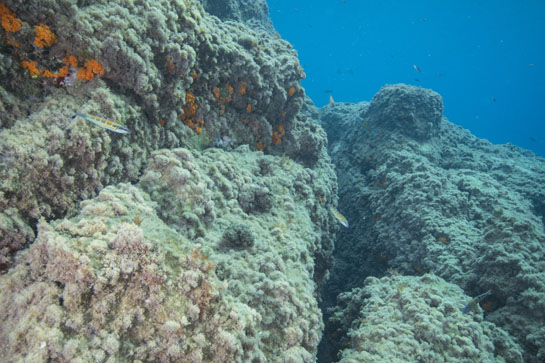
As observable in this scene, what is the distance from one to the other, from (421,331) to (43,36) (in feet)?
23.1

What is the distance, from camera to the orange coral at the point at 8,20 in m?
3.17

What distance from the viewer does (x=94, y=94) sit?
12.2 feet

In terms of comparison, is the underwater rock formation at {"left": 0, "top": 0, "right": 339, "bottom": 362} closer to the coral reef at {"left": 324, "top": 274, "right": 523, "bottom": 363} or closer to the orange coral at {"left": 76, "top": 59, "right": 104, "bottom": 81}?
the orange coral at {"left": 76, "top": 59, "right": 104, "bottom": 81}

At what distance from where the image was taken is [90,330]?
7.25 ft

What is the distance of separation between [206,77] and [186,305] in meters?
4.98

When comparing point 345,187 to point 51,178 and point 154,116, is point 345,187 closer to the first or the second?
point 154,116

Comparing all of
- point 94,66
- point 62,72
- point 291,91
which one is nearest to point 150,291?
point 62,72

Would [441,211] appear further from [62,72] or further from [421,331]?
[62,72]

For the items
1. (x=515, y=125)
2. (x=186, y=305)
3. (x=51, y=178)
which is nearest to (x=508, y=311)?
(x=186, y=305)

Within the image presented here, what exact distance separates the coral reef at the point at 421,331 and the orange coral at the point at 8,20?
20.7ft

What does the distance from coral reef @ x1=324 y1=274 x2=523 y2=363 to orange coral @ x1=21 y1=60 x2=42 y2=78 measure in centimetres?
590

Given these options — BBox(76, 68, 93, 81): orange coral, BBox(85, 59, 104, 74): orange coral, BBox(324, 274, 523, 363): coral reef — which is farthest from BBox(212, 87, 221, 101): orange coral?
BBox(324, 274, 523, 363): coral reef

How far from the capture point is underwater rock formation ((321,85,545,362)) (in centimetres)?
570

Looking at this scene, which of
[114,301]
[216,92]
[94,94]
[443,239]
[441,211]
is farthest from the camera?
[441,211]
